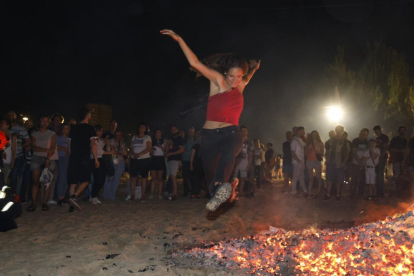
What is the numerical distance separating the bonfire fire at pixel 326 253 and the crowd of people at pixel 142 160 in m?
3.24

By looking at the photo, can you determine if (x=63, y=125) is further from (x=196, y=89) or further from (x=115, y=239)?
(x=196, y=89)

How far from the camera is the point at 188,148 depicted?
10.2 m

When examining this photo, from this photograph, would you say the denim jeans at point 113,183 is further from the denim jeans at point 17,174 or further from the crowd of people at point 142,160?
the denim jeans at point 17,174

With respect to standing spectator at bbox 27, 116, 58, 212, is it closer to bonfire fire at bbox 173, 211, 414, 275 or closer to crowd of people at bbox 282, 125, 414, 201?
bonfire fire at bbox 173, 211, 414, 275

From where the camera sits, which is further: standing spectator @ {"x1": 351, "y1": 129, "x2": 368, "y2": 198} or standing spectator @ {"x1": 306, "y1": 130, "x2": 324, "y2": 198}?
standing spectator @ {"x1": 306, "y1": 130, "x2": 324, "y2": 198}

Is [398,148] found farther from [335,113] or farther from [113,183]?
[335,113]

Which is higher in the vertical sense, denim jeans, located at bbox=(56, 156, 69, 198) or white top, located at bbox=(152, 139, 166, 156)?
white top, located at bbox=(152, 139, 166, 156)

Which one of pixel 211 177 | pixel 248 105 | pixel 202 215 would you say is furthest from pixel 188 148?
pixel 248 105

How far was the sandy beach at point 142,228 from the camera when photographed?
163 inches

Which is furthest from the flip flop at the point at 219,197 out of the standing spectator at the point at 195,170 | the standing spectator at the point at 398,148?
the standing spectator at the point at 398,148

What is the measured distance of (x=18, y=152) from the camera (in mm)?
7738

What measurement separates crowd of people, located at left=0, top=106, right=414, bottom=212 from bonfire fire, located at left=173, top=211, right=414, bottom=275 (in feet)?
10.6

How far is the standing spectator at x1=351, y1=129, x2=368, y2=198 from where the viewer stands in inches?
390

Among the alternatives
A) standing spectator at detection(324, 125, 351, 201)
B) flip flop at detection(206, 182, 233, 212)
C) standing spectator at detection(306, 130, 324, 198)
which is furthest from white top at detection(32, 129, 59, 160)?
standing spectator at detection(324, 125, 351, 201)
